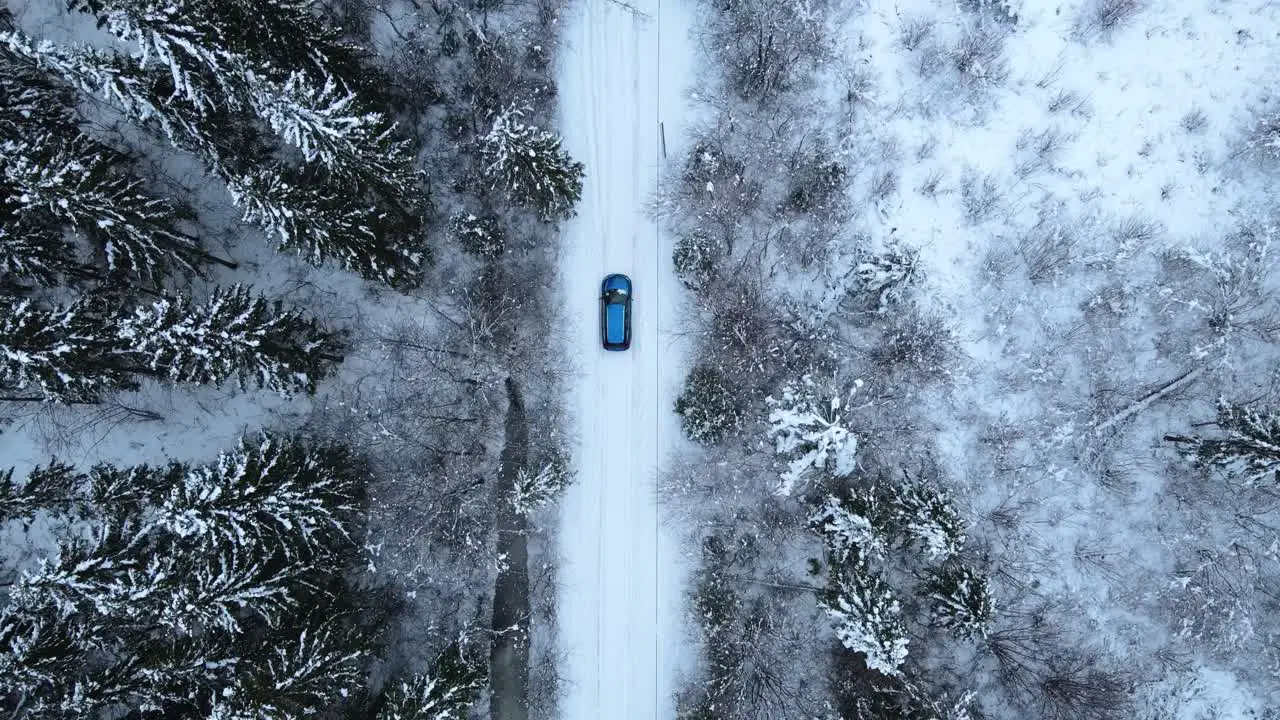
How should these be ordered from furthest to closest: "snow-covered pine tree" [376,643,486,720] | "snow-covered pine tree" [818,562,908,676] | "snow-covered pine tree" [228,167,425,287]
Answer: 1. "snow-covered pine tree" [376,643,486,720]
2. "snow-covered pine tree" [818,562,908,676]
3. "snow-covered pine tree" [228,167,425,287]

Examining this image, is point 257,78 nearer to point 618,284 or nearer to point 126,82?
point 126,82

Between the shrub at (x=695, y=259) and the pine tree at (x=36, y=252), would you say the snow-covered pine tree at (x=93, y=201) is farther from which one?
the shrub at (x=695, y=259)

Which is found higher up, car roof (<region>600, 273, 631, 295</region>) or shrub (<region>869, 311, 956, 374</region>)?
car roof (<region>600, 273, 631, 295</region>)

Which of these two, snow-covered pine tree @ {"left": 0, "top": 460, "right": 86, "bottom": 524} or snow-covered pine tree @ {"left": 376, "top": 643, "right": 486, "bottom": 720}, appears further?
snow-covered pine tree @ {"left": 0, "top": 460, "right": 86, "bottom": 524}

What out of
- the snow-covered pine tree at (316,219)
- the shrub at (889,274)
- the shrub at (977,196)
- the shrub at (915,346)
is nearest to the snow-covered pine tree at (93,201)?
the snow-covered pine tree at (316,219)

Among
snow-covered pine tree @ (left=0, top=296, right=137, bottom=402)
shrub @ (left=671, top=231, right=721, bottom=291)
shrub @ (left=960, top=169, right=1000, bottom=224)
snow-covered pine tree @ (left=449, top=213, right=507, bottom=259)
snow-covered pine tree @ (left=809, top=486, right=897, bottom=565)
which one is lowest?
snow-covered pine tree @ (left=809, top=486, right=897, bottom=565)

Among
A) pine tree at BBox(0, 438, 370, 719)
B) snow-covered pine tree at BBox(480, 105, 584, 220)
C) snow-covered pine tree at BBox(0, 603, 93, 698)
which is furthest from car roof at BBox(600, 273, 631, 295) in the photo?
snow-covered pine tree at BBox(0, 603, 93, 698)

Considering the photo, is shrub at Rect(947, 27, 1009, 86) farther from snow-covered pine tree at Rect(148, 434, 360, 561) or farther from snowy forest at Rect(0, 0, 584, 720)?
snow-covered pine tree at Rect(148, 434, 360, 561)
